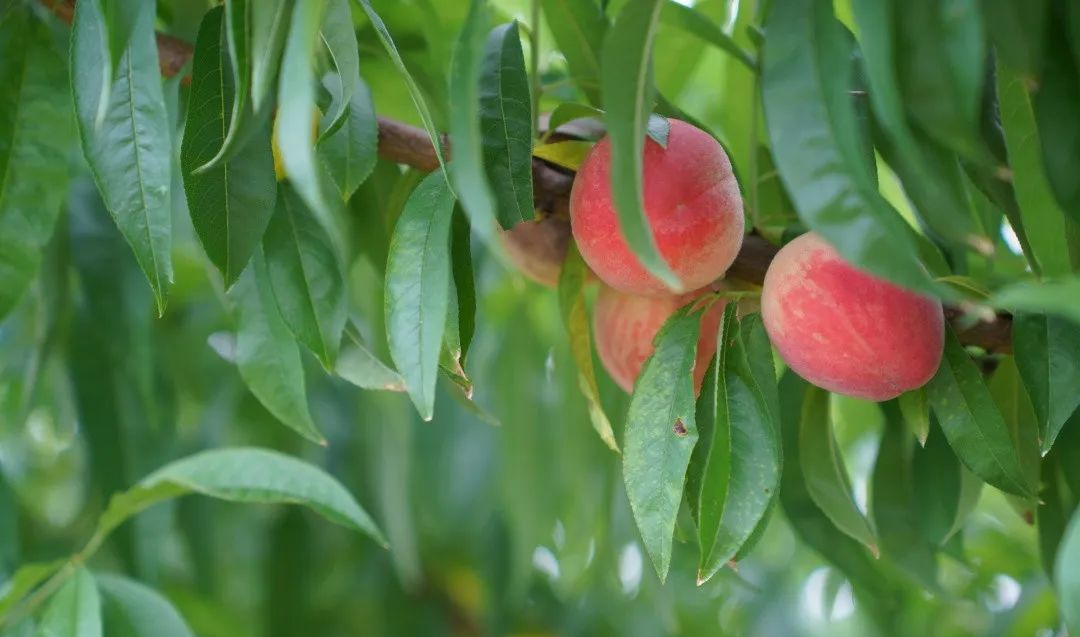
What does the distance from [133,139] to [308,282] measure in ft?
0.33

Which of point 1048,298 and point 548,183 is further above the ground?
point 1048,298

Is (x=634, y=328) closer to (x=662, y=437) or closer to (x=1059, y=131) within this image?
(x=662, y=437)

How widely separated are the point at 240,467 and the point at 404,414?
355 millimetres

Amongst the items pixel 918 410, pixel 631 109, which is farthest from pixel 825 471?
pixel 631 109

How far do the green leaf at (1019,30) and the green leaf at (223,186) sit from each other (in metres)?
0.29

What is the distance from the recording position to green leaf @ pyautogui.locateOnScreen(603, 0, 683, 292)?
Result: 1.25 ft

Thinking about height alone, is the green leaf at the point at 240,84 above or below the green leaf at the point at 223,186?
above

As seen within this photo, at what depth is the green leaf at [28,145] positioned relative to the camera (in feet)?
1.96

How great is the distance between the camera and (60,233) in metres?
0.87

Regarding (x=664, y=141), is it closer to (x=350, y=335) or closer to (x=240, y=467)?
(x=350, y=335)

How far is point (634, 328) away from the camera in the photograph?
0.64 meters

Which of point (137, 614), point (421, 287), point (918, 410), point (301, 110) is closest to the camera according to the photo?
point (301, 110)

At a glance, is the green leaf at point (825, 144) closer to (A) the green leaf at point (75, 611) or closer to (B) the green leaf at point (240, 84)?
(B) the green leaf at point (240, 84)

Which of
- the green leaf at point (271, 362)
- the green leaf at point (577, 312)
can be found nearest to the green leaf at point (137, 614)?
the green leaf at point (271, 362)
